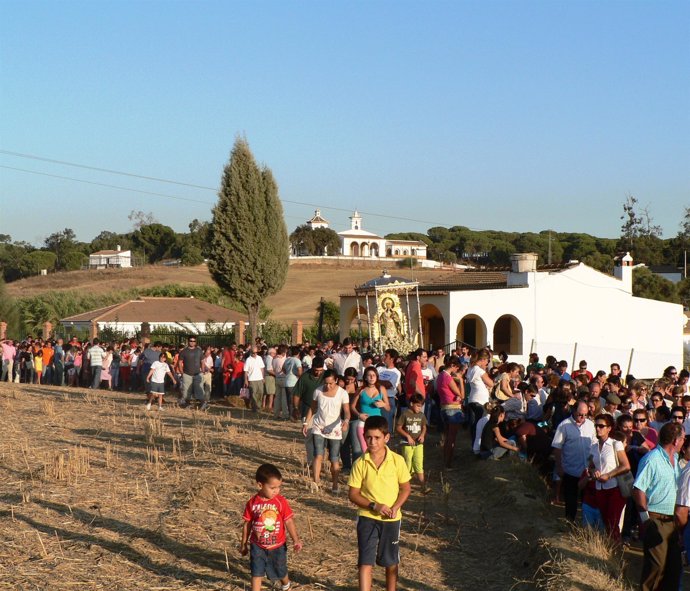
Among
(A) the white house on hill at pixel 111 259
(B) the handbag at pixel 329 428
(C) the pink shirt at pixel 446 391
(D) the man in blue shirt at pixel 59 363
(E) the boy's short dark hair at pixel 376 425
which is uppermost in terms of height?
(A) the white house on hill at pixel 111 259

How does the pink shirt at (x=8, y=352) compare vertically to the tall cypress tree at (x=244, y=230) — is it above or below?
below

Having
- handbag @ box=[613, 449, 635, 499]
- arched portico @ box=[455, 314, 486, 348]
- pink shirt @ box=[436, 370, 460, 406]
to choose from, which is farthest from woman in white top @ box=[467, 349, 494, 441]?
arched portico @ box=[455, 314, 486, 348]

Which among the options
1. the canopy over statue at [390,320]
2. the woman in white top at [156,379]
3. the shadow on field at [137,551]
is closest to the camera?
the shadow on field at [137,551]

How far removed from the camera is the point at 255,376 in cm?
2120

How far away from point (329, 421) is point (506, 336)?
87.1ft

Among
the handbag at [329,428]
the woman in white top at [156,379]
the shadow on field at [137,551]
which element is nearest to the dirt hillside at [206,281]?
the woman in white top at [156,379]

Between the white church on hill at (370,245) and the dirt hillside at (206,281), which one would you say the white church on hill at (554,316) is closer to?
the dirt hillside at (206,281)

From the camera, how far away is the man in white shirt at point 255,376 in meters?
21.1

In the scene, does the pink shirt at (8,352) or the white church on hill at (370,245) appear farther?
the white church on hill at (370,245)

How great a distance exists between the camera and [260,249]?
3850 centimetres

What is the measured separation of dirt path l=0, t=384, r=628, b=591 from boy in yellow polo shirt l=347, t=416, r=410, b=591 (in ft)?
3.78

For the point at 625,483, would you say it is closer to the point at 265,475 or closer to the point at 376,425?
the point at 376,425

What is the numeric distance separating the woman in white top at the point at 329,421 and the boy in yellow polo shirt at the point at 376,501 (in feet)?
14.7

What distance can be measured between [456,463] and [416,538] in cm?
489
